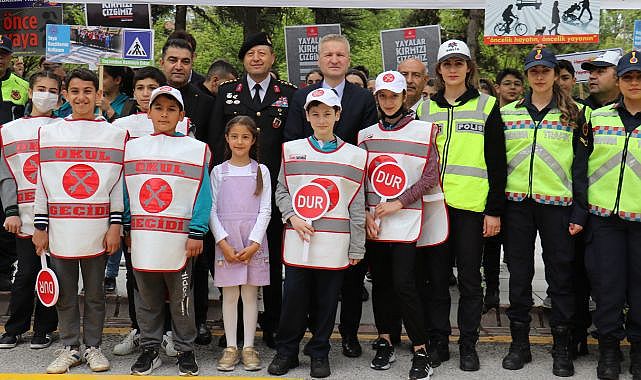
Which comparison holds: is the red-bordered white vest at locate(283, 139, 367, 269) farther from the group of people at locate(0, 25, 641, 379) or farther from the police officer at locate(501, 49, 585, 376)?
the police officer at locate(501, 49, 585, 376)

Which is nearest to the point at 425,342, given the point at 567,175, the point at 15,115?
the point at 567,175

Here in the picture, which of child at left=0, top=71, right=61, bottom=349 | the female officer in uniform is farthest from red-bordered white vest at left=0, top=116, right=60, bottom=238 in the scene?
the female officer in uniform

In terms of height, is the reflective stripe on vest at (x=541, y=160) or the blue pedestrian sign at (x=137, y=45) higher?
the blue pedestrian sign at (x=137, y=45)

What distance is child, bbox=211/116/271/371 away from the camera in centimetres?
524

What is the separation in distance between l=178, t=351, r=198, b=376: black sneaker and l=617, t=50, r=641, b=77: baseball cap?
3657mm

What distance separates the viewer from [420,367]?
5.02m

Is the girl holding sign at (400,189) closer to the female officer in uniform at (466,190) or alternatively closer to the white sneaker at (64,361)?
the female officer in uniform at (466,190)

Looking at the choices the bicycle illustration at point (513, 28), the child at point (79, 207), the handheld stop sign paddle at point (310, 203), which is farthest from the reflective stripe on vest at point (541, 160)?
the child at point (79, 207)

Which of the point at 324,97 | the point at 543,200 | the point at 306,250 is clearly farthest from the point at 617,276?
the point at 324,97

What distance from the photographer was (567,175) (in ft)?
17.2

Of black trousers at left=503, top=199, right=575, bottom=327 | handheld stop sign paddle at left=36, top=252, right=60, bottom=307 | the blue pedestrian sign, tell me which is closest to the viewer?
handheld stop sign paddle at left=36, top=252, right=60, bottom=307

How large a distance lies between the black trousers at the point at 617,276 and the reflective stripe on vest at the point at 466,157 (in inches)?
34.7

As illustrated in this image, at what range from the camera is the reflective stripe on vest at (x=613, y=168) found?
501 cm

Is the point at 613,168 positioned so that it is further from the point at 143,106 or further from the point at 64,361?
the point at 64,361
